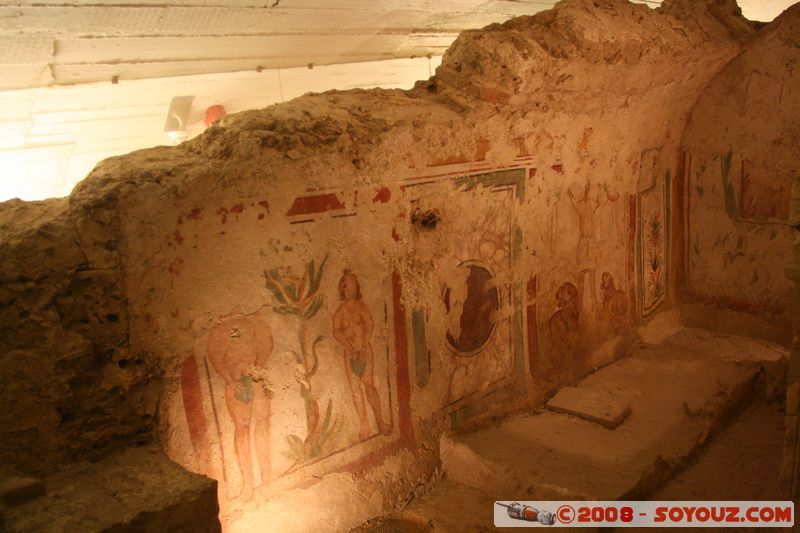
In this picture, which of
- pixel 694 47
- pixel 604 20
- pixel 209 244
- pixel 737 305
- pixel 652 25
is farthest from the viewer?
pixel 737 305

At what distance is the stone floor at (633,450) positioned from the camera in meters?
2.79

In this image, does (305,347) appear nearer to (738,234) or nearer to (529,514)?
(529,514)

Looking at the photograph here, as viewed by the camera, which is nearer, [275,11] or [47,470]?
[47,470]

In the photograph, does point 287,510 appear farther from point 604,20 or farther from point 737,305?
point 737,305

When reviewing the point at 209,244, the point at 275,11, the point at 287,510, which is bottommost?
the point at 287,510

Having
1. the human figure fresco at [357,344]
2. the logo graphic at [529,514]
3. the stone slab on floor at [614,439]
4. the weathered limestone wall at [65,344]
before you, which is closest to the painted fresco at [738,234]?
the stone slab on floor at [614,439]

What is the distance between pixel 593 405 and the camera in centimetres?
339

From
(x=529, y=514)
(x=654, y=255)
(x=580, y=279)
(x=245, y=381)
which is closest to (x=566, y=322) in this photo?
(x=580, y=279)

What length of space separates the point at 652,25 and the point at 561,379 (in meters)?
1.98

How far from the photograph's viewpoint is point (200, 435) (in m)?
2.35

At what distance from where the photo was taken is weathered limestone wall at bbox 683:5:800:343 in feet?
13.6

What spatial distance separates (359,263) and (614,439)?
1472 millimetres

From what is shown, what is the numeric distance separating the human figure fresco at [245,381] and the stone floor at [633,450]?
2.14ft

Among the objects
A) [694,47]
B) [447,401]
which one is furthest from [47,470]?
[694,47]
